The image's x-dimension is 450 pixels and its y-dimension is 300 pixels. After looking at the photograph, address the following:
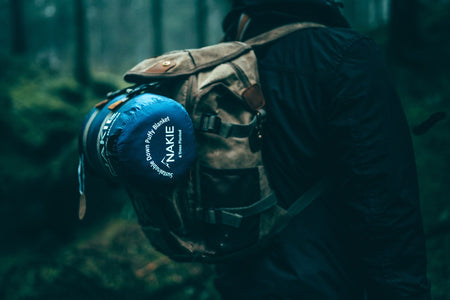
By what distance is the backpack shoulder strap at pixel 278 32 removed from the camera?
1445mm

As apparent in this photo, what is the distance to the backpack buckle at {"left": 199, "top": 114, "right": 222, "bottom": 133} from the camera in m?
1.31

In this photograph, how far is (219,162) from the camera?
4.41 feet

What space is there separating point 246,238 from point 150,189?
553 millimetres

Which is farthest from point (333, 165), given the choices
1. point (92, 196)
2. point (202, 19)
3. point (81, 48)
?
point (202, 19)

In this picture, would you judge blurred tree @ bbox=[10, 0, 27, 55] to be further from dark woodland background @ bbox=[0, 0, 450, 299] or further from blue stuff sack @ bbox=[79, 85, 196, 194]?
blue stuff sack @ bbox=[79, 85, 196, 194]

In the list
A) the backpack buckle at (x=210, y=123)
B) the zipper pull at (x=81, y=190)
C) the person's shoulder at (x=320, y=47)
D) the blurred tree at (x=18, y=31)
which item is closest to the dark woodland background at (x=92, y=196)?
the zipper pull at (x=81, y=190)

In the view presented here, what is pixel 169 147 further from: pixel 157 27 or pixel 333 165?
pixel 157 27

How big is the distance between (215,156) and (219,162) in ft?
0.11

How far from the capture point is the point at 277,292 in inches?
57.1

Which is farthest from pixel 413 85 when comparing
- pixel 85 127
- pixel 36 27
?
pixel 36 27

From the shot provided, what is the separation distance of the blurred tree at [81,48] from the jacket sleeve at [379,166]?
10.4 meters

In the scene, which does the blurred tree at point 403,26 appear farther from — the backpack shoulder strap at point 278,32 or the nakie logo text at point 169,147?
the nakie logo text at point 169,147

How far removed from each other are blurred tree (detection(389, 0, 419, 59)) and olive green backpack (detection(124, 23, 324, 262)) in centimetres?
564

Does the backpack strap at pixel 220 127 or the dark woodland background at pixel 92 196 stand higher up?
the backpack strap at pixel 220 127
